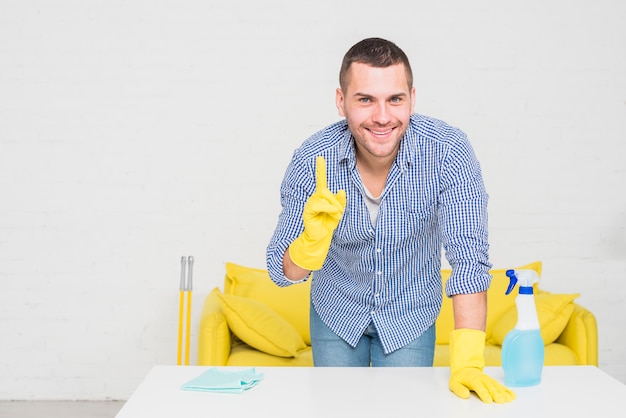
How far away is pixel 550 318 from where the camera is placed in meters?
3.41

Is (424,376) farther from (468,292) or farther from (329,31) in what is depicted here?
(329,31)

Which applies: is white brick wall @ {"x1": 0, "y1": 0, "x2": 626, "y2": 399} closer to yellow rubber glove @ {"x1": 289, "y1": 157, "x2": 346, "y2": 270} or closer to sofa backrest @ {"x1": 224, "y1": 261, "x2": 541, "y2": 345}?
sofa backrest @ {"x1": 224, "y1": 261, "x2": 541, "y2": 345}

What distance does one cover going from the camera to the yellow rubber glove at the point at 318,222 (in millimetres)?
1889

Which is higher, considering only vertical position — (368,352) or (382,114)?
(382,114)

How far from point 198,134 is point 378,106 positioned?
2.16m

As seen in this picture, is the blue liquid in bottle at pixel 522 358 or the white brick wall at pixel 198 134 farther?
the white brick wall at pixel 198 134

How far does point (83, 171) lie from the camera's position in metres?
4.06

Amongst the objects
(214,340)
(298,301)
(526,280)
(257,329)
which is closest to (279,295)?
(298,301)

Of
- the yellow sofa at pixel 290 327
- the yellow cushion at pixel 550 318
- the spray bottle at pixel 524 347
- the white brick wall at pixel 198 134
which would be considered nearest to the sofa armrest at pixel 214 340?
the yellow sofa at pixel 290 327

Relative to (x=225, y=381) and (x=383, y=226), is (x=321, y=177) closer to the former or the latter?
(x=383, y=226)

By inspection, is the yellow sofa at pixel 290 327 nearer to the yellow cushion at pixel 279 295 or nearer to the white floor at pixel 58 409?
the yellow cushion at pixel 279 295

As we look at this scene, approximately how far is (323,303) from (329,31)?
6.71 ft

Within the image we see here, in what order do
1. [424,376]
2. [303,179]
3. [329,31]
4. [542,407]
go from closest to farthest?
[542,407]
[424,376]
[303,179]
[329,31]

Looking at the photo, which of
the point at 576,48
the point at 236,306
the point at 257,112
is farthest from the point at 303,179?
the point at 576,48
